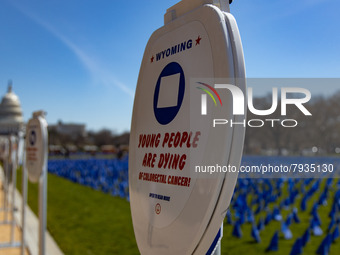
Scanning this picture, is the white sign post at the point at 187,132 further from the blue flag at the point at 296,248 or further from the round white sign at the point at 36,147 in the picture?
the blue flag at the point at 296,248

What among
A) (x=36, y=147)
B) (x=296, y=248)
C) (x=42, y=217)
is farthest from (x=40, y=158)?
(x=296, y=248)

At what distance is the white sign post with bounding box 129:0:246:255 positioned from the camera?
1019 millimetres

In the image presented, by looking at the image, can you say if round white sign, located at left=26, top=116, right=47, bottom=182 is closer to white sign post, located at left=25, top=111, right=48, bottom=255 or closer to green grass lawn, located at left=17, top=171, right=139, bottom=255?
white sign post, located at left=25, top=111, right=48, bottom=255

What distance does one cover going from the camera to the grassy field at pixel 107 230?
22.3 feet

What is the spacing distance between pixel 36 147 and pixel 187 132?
9.54ft

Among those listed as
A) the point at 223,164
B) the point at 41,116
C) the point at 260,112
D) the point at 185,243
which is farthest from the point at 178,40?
the point at 41,116

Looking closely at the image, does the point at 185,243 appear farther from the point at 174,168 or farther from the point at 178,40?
the point at 178,40

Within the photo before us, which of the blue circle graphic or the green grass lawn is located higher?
the blue circle graphic

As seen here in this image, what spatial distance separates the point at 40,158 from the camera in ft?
12.0

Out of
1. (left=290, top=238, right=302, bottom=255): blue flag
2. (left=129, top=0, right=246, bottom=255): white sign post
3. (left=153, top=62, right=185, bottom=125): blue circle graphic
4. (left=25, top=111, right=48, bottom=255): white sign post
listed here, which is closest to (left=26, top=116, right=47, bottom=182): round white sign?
(left=25, top=111, right=48, bottom=255): white sign post

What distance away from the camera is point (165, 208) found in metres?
1.21

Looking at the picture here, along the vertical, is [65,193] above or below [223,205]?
below

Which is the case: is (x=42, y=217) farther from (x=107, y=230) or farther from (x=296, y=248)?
(x=107, y=230)

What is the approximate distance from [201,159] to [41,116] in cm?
304
